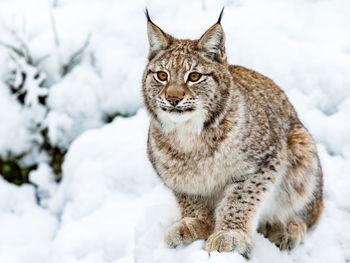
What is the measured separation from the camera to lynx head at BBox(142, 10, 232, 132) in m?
3.08

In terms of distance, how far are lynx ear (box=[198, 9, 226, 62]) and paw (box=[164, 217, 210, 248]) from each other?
1036 millimetres

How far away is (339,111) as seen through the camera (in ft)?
15.3

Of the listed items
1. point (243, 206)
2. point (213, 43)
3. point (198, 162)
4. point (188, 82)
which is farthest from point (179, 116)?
point (243, 206)

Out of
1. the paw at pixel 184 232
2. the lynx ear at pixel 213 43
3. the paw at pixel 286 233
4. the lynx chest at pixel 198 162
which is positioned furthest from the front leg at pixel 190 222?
the lynx ear at pixel 213 43

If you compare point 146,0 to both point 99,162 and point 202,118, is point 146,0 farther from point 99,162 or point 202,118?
point 202,118

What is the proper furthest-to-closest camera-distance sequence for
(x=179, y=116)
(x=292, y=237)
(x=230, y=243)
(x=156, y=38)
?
(x=292, y=237), (x=156, y=38), (x=179, y=116), (x=230, y=243)

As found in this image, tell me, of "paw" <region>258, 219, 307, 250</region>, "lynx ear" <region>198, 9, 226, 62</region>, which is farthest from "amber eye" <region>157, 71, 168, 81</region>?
"paw" <region>258, 219, 307, 250</region>

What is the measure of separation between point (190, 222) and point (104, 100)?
2321mm

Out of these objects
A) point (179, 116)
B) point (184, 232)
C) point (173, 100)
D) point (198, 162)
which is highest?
point (173, 100)

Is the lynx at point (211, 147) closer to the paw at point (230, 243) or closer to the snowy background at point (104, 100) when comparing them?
the paw at point (230, 243)

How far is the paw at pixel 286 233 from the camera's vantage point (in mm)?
3504

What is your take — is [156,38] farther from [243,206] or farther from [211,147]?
[243,206]

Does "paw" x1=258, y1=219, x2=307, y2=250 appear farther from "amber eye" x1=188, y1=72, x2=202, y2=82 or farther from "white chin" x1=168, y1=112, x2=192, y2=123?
"amber eye" x1=188, y1=72, x2=202, y2=82

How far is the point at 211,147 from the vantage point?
323cm
